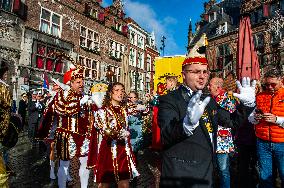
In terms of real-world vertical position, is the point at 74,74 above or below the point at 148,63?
below

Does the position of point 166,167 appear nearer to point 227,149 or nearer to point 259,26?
point 227,149

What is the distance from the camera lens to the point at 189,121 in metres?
1.83

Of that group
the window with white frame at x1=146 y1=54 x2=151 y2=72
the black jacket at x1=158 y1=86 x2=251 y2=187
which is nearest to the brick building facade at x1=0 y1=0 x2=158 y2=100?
the window with white frame at x1=146 y1=54 x2=151 y2=72

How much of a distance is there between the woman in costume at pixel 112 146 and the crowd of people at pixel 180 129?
0.05 ft

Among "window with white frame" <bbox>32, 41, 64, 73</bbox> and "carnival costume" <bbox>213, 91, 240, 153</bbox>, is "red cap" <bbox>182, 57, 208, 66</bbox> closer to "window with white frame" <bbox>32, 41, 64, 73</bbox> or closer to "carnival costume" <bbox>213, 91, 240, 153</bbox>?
"carnival costume" <bbox>213, 91, 240, 153</bbox>

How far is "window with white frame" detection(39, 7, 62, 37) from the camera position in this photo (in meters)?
21.2

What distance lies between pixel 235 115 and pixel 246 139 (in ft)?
8.85

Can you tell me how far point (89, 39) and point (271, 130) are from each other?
2385 cm

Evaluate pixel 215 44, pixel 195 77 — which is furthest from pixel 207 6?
pixel 195 77

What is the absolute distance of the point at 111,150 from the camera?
4246mm

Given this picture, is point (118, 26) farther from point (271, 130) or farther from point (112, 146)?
point (271, 130)

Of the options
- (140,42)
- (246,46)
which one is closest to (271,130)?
(246,46)

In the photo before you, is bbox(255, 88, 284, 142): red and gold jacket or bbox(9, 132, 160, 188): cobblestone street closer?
bbox(255, 88, 284, 142): red and gold jacket

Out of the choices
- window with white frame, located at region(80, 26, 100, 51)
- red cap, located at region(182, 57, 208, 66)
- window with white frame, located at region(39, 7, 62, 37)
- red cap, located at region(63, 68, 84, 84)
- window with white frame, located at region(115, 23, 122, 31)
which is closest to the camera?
red cap, located at region(182, 57, 208, 66)
